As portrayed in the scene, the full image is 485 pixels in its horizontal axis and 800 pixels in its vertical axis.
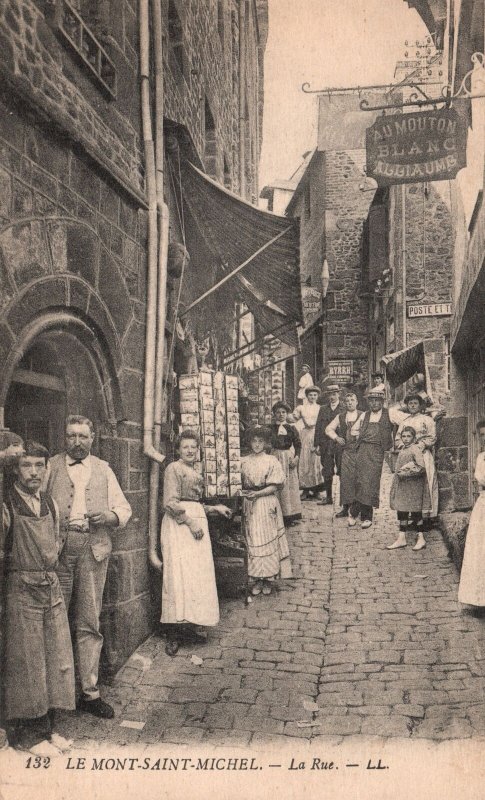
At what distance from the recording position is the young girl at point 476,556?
11.6 feet

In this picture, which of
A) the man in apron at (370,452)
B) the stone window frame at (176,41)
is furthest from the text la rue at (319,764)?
the stone window frame at (176,41)

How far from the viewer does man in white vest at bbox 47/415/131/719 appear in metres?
3.09

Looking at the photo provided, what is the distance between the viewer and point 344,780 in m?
2.96

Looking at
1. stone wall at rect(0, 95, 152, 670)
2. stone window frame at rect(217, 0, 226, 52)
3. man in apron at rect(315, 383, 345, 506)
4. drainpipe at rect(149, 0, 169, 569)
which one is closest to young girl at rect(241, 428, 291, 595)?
man in apron at rect(315, 383, 345, 506)

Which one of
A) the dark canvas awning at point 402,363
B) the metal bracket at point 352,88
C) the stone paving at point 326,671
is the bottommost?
the stone paving at point 326,671

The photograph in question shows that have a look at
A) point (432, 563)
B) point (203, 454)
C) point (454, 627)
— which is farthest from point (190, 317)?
point (454, 627)

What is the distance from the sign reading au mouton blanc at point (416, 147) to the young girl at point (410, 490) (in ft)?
5.27

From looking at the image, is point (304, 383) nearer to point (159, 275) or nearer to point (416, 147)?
point (159, 275)

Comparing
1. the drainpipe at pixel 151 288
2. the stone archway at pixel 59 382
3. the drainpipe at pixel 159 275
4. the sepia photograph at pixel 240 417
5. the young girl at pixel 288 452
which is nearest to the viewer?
the sepia photograph at pixel 240 417

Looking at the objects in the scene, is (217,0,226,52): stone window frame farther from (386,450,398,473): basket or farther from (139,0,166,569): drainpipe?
(386,450,398,473): basket

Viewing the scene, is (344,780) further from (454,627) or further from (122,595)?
(122,595)

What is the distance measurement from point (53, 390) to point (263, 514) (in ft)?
7.01

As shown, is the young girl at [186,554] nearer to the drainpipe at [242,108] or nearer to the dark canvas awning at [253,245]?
the dark canvas awning at [253,245]

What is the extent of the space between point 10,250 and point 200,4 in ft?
11.1
